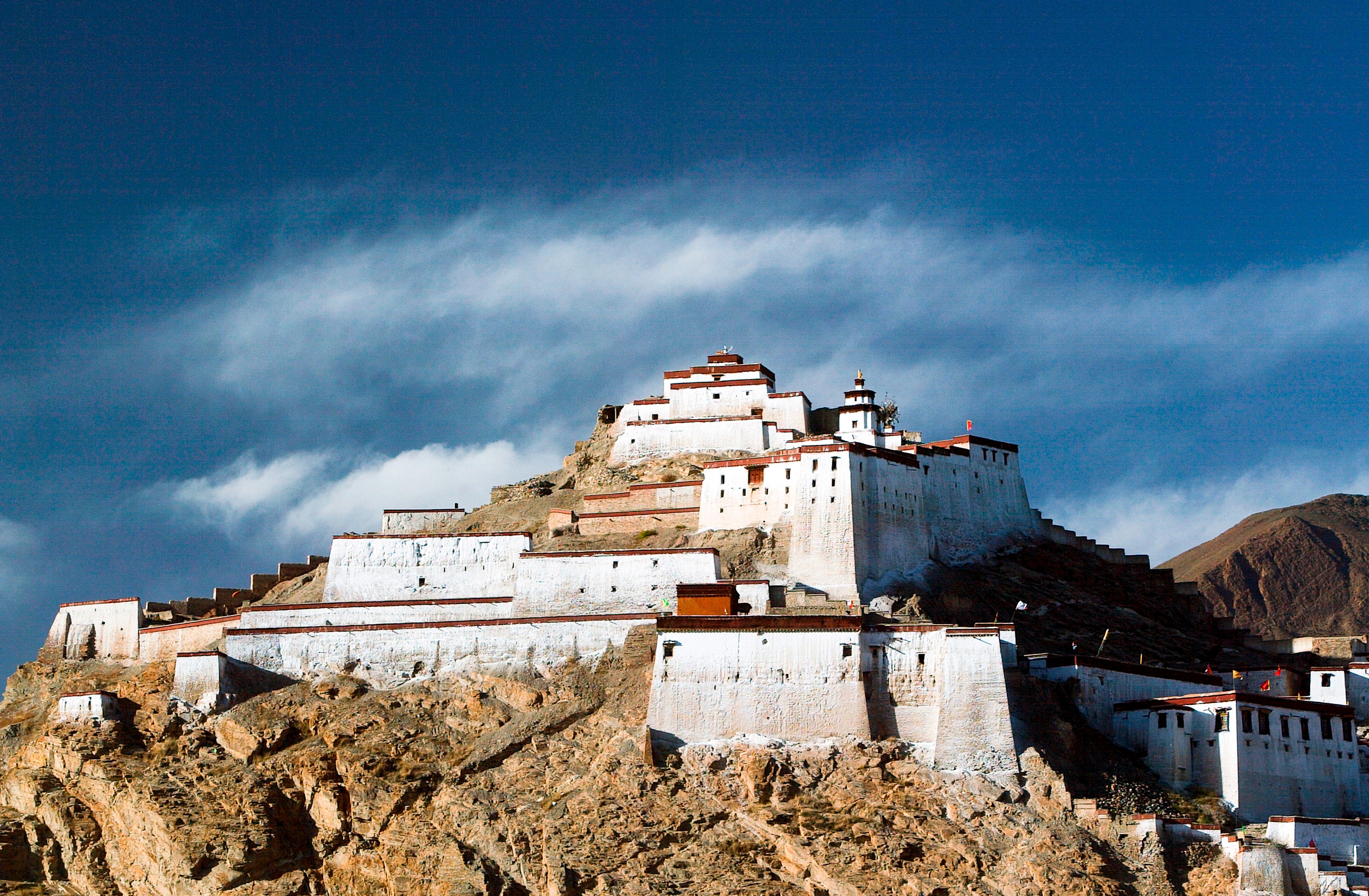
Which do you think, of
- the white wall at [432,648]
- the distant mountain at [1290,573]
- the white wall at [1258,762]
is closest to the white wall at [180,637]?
the white wall at [432,648]

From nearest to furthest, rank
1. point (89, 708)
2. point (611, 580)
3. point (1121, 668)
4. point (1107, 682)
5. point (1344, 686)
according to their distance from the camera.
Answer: point (1107, 682) < point (1121, 668) < point (1344, 686) < point (89, 708) < point (611, 580)

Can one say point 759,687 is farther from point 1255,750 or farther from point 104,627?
point 104,627

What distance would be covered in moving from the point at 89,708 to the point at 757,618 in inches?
826

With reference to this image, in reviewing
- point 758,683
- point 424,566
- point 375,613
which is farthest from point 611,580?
point 758,683

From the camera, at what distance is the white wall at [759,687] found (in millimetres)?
43625

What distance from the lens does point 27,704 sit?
55.5 metres

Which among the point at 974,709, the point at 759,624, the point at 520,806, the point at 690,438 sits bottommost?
the point at 520,806

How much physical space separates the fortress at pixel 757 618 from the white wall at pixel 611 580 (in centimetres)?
6

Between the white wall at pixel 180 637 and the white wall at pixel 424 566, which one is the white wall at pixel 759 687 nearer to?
the white wall at pixel 424 566

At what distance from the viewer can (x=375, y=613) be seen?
5197 centimetres

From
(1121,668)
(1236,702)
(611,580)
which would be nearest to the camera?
(1236,702)

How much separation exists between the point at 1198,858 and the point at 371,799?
2152cm

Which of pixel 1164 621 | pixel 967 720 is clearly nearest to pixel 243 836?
pixel 967 720

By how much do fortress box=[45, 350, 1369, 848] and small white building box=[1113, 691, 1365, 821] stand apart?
0.06 metres
